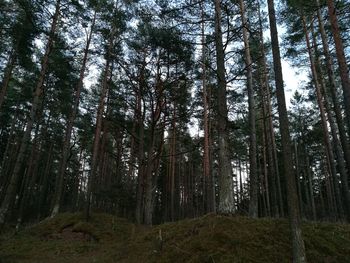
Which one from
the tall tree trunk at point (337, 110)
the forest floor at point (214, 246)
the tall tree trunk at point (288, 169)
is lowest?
the forest floor at point (214, 246)

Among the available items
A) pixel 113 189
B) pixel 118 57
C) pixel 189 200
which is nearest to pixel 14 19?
pixel 118 57

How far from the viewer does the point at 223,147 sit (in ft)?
25.3

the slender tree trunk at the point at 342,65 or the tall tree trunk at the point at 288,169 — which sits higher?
the slender tree trunk at the point at 342,65

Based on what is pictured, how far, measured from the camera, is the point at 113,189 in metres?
18.5

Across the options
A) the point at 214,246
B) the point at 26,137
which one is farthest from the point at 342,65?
the point at 26,137

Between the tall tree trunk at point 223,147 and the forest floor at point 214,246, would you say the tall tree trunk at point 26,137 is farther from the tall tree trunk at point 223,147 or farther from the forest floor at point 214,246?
the tall tree trunk at point 223,147

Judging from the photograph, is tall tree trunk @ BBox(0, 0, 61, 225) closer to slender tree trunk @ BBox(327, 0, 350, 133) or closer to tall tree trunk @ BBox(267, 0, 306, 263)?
tall tree trunk @ BBox(267, 0, 306, 263)

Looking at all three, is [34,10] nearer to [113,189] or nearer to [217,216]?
[217,216]

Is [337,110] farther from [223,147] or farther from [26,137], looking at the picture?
[26,137]

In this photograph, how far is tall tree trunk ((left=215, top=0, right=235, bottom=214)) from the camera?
731cm

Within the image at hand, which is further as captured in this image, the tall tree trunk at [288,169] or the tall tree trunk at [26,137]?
the tall tree trunk at [26,137]

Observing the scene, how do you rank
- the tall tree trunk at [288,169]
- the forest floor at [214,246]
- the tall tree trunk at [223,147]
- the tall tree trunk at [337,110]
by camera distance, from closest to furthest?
the tall tree trunk at [288,169]
the forest floor at [214,246]
the tall tree trunk at [223,147]
the tall tree trunk at [337,110]

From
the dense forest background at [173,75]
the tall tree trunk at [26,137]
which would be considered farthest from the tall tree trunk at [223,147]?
the tall tree trunk at [26,137]

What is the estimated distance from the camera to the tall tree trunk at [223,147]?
24.0ft
